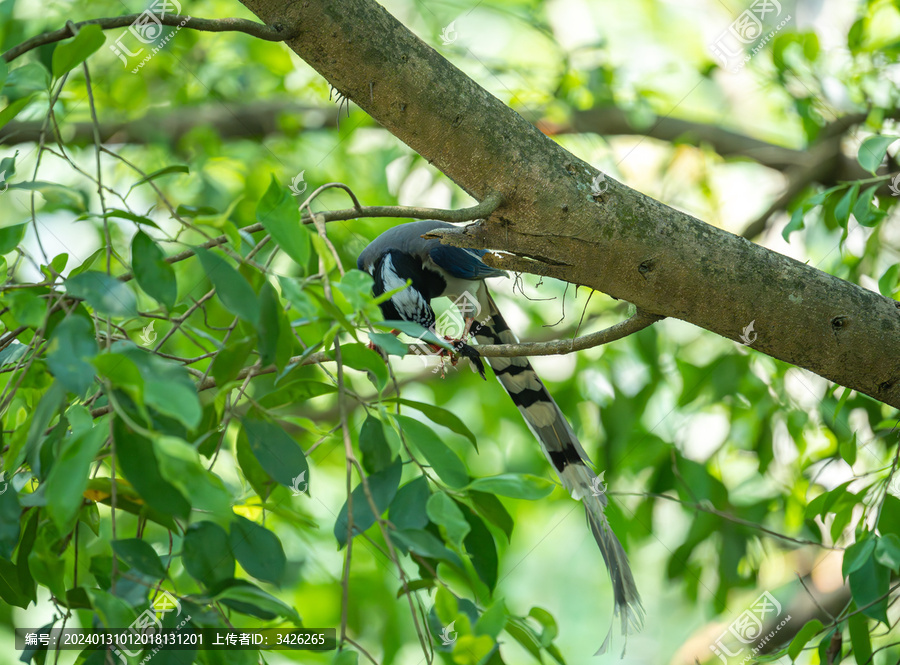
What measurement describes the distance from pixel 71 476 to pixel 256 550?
291 millimetres

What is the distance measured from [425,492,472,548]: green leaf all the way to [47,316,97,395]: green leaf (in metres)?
0.46

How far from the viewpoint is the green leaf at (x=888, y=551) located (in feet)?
3.89

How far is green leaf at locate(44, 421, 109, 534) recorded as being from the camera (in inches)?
26.4

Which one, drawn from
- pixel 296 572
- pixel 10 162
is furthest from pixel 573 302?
pixel 10 162

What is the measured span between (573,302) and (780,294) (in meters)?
2.02

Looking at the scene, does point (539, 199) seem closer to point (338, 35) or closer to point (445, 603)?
point (338, 35)

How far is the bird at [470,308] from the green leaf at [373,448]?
91 cm

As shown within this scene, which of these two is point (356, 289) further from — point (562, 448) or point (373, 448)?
point (562, 448)

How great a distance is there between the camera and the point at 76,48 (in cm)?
90

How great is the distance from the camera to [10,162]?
115cm
